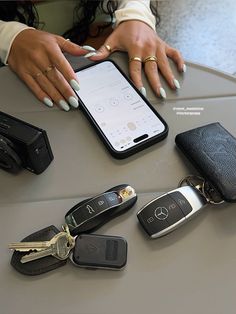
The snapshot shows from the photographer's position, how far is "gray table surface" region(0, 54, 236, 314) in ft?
1.47

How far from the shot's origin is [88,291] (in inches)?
17.9

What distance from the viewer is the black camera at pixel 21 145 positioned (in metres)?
0.50

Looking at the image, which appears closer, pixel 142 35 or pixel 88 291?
pixel 88 291

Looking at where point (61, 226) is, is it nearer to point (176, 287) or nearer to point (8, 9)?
point (176, 287)

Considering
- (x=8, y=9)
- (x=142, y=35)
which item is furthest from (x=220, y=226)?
(x=8, y=9)

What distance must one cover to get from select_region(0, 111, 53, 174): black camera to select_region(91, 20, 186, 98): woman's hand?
21 centimetres

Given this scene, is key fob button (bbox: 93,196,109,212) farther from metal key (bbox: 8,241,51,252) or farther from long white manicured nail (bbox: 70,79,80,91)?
long white manicured nail (bbox: 70,79,80,91)

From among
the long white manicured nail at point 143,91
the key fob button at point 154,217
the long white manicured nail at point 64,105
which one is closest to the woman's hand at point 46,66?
the long white manicured nail at point 64,105

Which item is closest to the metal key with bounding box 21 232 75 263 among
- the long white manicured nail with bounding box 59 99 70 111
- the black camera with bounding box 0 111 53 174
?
the black camera with bounding box 0 111 53 174

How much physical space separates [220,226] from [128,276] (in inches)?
5.4

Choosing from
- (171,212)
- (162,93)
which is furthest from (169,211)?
(162,93)

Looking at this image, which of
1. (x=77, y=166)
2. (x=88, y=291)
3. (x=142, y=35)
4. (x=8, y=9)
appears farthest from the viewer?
(x=8, y=9)

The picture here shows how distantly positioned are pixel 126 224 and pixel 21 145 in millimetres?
170

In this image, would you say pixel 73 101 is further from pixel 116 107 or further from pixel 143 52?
pixel 143 52
